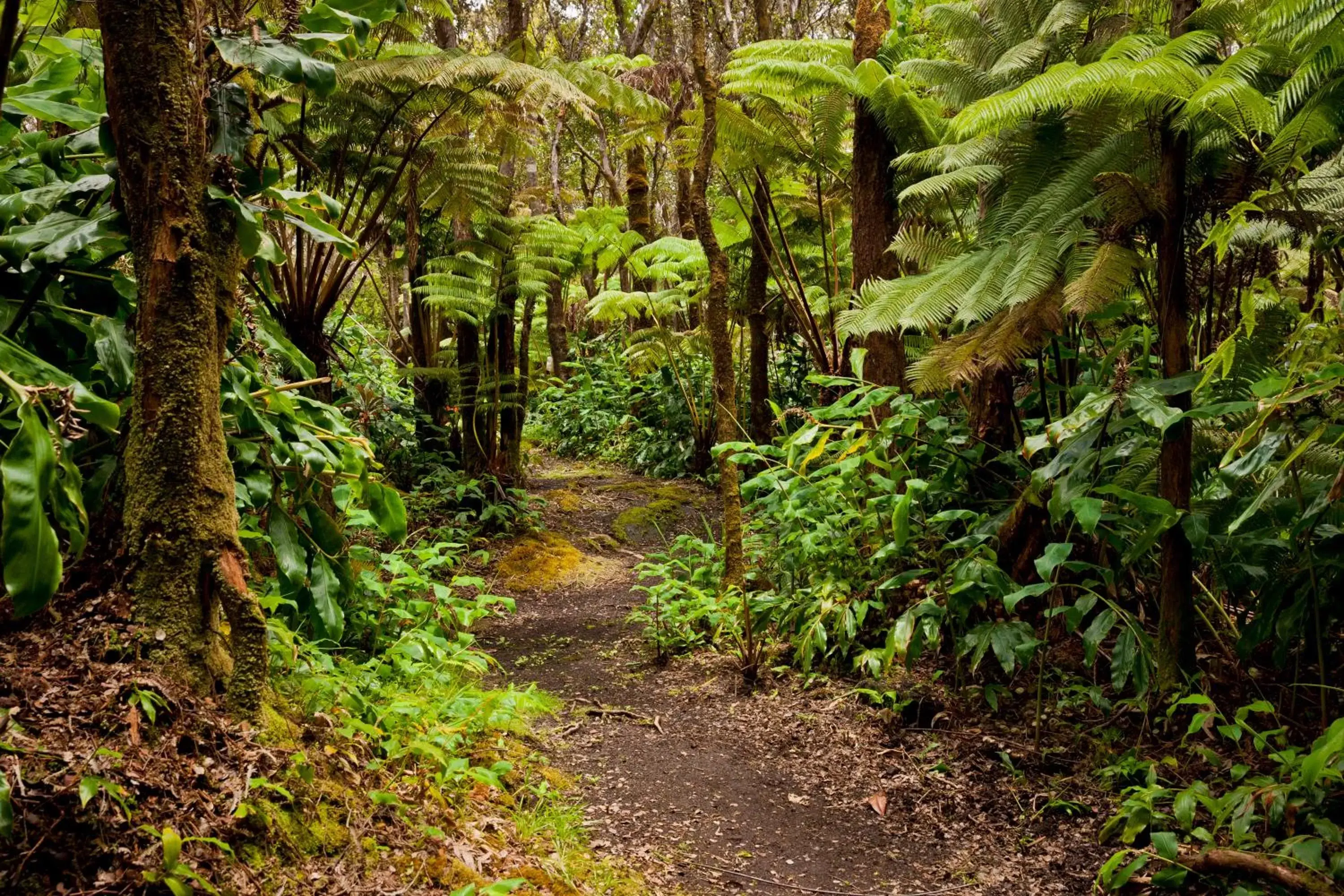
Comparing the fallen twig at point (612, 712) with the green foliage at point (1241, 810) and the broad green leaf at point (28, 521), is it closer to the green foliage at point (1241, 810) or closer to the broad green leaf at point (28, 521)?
the green foliage at point (1241, 810)

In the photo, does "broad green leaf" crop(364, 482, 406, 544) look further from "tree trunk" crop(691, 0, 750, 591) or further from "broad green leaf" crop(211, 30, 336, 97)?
"tree trunk" crop(691, 0, 750, 591)

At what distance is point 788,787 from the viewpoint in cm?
306

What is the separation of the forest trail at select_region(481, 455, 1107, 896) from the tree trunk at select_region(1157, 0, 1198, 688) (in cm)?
63

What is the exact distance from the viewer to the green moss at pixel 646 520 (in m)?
7.39

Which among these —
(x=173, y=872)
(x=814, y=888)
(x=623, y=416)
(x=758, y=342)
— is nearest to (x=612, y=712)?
(x=814, y=888)

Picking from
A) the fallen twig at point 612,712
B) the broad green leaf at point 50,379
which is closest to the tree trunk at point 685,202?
the fallen twig at point 612,712

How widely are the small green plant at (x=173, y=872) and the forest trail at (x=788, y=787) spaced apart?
4.66 feet

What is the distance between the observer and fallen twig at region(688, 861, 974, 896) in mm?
2426

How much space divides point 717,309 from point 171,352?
3.38 meters

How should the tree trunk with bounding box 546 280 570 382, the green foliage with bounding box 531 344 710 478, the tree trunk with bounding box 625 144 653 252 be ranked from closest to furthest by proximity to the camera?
the green foliage with bounding box 531 344 710 478 < the tree trunk with bounding box 625 144 653 252 < the tree trunk with bounding box 546 280 570 382

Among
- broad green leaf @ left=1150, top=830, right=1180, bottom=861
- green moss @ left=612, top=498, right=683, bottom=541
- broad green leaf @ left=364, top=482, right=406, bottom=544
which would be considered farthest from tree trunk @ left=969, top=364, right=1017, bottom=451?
green moss @ left=612, top=498, right=683, bottom=541

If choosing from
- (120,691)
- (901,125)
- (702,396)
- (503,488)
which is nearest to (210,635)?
(120,691)

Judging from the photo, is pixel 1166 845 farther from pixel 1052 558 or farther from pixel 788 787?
pixel 788 787

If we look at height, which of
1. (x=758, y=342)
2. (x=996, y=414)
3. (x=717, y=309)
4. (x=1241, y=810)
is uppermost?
(x=717, y=309)
